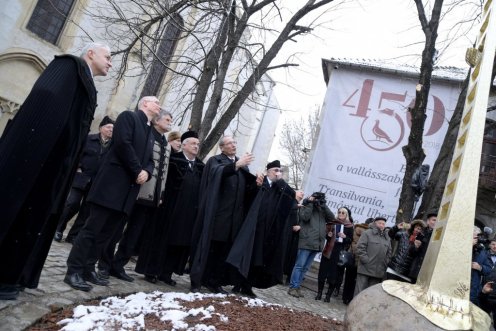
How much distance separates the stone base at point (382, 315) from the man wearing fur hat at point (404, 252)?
3160mm

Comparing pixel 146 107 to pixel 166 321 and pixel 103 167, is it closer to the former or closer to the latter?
pixel 103 167

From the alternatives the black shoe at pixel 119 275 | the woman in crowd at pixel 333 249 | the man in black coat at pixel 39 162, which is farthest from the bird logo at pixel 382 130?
the man in black coat at pixel 39 162

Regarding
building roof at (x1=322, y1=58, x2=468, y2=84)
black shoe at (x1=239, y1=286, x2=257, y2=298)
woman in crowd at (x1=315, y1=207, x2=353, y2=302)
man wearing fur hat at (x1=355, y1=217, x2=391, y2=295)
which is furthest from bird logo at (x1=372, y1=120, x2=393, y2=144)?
black shoe at (x1=239, y1=286, x2=257, y2=298)

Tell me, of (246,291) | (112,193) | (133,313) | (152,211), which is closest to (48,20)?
(152,211)

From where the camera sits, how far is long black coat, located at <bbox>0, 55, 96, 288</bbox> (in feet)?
9.09

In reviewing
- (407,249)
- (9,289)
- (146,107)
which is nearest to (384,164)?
(407,249)

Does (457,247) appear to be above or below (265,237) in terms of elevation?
above

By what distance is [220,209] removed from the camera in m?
5.38

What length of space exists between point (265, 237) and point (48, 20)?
12.9m

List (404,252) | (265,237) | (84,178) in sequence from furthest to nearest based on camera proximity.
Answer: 1. (84,178)
2. (404,252)
3. (265,237)

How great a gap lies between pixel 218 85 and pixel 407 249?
5080 mm

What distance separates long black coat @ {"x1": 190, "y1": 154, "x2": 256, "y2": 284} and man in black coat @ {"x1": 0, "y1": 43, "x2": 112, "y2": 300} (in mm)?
2008

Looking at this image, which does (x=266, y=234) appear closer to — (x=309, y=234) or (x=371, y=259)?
(x=309, y=234)

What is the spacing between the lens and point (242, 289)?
19.6 feet
